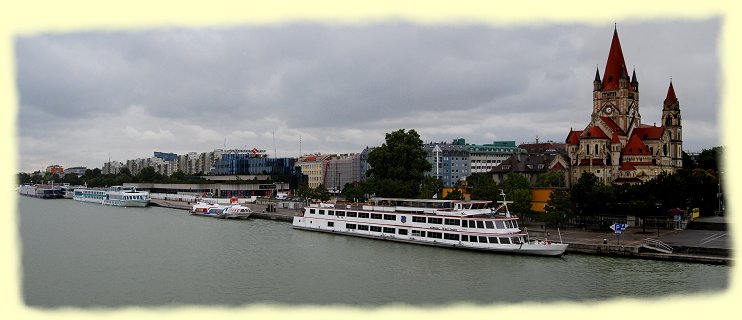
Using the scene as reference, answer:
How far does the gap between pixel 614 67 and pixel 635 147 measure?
42.1 ft

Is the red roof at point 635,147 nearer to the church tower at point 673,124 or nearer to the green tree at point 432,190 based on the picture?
the church tower at point 673,124

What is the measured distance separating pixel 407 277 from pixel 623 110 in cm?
5748

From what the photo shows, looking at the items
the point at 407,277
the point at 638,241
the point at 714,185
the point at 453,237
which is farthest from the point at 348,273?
the point at 714,185

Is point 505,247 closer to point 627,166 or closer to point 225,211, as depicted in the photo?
point 225,211

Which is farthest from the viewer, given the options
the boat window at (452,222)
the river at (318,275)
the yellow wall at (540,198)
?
the yellow wall at (540,198)

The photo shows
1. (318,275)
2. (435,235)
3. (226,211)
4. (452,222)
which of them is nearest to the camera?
(318,275)

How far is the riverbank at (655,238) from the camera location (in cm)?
3212

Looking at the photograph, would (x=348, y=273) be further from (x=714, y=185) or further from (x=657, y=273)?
(x=714, y=185)

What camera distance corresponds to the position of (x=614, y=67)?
78938 millimetres

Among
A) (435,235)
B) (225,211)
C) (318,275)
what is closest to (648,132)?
(435,235)

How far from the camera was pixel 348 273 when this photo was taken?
1195 inches

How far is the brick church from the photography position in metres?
71.3

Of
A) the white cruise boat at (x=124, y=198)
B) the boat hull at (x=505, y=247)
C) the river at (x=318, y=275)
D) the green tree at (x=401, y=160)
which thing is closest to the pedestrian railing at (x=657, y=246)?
the river at (x=318, y=275)

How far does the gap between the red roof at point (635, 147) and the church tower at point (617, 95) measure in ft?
13.5
